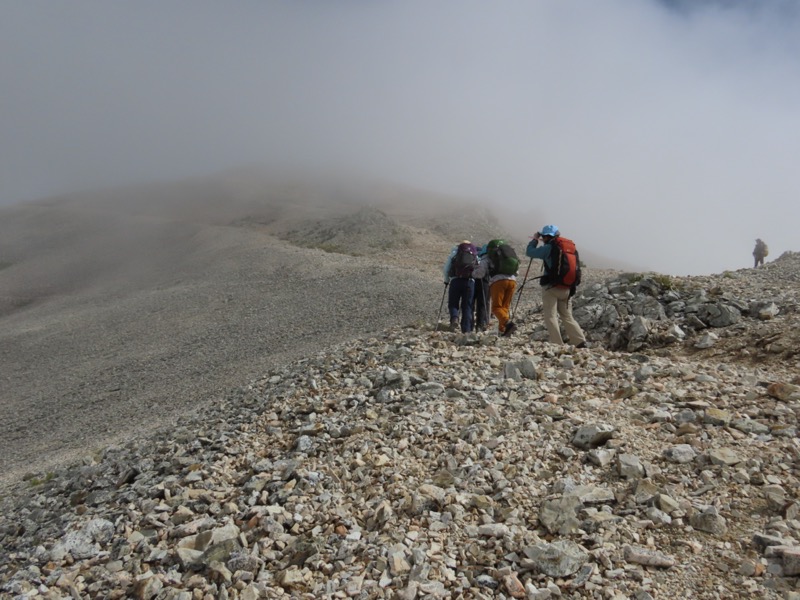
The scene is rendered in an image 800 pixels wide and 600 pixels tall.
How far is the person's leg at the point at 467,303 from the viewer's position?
12672mm

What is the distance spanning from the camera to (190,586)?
4.70m

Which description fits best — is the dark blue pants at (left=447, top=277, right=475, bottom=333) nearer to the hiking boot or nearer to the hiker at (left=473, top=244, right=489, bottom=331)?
the hiker at (left=473, top=244, right=489, bottom=331)

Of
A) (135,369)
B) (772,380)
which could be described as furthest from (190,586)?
(135,369)

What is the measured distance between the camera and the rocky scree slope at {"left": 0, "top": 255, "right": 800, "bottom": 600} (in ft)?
14.2

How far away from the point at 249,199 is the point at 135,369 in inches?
2461

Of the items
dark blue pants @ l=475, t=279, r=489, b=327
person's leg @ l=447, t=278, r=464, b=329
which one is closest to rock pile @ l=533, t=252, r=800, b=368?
dark blue pants @ l=475, t=279, r=489, b=327

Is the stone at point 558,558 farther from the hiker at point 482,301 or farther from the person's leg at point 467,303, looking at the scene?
the hiker at point 482,301

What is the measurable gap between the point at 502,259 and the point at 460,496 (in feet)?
25.3

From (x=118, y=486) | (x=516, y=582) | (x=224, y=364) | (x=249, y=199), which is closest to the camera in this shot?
(x=516, y=582)

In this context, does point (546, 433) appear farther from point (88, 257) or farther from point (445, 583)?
point (88, 257)

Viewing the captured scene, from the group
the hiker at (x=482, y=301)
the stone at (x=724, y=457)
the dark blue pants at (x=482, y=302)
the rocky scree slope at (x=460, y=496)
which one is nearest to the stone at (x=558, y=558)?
the rocky scree slope at (x=460, y=496)

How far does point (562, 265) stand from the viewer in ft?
33.4

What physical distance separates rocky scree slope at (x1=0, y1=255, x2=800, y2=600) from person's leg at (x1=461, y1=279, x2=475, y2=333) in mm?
3984

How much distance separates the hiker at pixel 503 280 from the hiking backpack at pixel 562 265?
1938 mm
